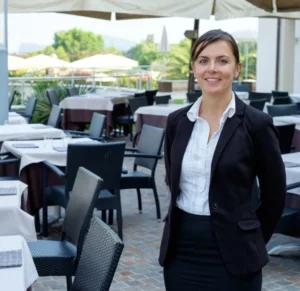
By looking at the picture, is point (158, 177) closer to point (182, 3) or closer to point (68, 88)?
point (182, 3)

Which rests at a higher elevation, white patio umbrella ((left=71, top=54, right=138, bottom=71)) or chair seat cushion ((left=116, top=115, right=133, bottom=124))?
white patio umbrella ((left=71, top=54, right=138, bottom=71))

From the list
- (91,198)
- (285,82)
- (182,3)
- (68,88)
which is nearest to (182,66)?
(285,82)

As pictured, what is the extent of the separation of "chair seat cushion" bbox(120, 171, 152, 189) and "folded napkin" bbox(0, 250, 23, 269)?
163 inches

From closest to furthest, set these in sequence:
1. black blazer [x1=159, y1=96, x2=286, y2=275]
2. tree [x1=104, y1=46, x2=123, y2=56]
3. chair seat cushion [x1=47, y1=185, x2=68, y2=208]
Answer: black blazer [x1=159, y1=96, x2=286, y2=275] → chair seat cushion [x1=47, y1=185, x2=68, y2=208] → tree [x1=104, y1=46, x2=123, y2=56]

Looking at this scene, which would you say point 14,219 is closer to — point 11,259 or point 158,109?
point 11,259

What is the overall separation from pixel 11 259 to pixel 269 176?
1088 millimetres

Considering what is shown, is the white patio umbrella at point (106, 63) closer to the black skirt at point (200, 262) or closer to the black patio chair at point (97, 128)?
the black patio chair at point (97, 128)

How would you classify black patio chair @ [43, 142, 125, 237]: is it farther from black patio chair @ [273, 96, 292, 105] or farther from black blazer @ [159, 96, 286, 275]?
black patio chair @ [273, 96, 292, 105]

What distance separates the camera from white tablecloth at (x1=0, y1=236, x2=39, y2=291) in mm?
2621

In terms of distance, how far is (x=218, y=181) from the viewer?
2.76 metres

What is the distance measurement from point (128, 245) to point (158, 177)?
3.57 meters

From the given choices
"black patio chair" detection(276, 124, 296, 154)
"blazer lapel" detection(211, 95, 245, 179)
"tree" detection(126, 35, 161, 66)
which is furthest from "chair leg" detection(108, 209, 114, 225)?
"tree" detection(126, 35, 161, 66)

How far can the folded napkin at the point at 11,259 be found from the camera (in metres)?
2.85

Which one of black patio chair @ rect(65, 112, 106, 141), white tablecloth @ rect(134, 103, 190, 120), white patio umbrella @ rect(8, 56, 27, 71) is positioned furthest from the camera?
white patio umbrella @ rect(8, 56, 27, 71)
